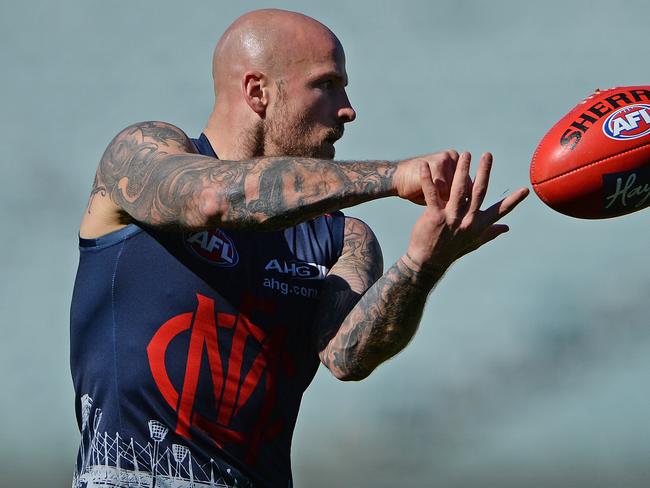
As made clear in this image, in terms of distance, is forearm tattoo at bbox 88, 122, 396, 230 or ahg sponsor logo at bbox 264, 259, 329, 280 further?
ahg sponsor logo at bbox 264, 259, 329, 280

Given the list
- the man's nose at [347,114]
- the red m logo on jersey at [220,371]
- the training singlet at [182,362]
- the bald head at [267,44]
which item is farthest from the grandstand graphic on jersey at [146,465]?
the bald head at [267,44]

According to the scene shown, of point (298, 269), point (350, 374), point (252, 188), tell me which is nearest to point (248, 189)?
point (252, 188)

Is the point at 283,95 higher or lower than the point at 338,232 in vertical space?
higher

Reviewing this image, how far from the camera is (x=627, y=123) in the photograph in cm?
519

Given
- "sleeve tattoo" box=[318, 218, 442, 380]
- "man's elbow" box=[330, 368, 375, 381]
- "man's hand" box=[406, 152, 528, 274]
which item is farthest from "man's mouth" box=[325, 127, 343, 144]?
"man's elbow" box=[330, 368, 375, 381]

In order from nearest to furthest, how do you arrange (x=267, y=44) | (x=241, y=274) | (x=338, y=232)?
(x=241, y=274) < (x=267, y=44) < (x=338, y=232)

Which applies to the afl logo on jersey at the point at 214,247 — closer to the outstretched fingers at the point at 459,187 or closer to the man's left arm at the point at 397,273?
the man's left arm at the point at 397,273

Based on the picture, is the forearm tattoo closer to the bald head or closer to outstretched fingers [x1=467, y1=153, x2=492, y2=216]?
outstretched fingers [x1=467, y1=153, x2=492, y2=216]

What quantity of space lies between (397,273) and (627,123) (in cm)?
137

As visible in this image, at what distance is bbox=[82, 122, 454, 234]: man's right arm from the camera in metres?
4.21

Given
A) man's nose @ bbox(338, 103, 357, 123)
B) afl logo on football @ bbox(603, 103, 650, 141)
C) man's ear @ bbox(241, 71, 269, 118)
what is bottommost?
afl logo on football @ bbox(603, 103, 650, 141)

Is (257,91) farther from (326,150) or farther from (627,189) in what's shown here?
(627,189)

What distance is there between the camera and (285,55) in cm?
555

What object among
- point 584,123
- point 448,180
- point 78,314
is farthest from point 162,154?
point 584,123
